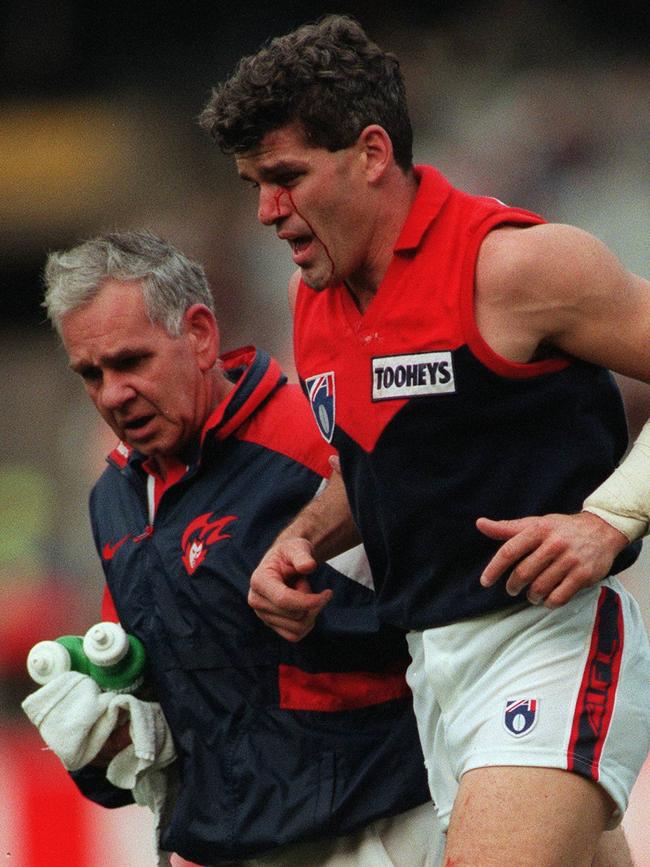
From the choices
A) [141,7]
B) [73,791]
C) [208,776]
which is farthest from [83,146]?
[208,776]

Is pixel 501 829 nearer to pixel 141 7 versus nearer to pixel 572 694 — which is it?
pixel 572 694

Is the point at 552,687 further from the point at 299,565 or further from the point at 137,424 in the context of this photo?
the point at 137,424

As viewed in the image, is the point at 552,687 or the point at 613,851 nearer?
the point at 552,687

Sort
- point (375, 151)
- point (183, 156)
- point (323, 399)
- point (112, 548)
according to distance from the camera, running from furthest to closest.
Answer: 1. point (183, 156)
2. point (112, 548)
3. point (323, 399)
4. point (375, 151)

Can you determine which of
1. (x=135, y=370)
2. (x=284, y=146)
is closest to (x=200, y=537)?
(x=135, y=370)

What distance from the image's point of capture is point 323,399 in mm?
3068

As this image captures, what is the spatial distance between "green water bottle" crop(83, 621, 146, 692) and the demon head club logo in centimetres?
20

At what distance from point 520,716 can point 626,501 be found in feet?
1.35

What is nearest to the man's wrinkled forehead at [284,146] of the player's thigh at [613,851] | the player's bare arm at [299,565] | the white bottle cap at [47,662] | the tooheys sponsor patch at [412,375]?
the tooheys sponsor patch at [412,375]

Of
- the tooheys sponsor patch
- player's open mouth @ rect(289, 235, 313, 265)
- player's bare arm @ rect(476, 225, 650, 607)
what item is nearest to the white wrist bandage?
player's bare arm @ rect(476, 225, 650, 607)

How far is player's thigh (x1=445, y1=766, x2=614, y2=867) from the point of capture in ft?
8.57

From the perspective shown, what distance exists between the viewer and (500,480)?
9.23 feet

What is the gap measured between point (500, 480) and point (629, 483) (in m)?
0.24

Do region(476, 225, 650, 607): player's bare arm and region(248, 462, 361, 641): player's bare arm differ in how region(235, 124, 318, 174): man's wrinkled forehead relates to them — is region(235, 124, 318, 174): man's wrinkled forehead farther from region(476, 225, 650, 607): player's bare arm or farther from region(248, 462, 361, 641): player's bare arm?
region(248, 462, 361, 641): player's bare arm
